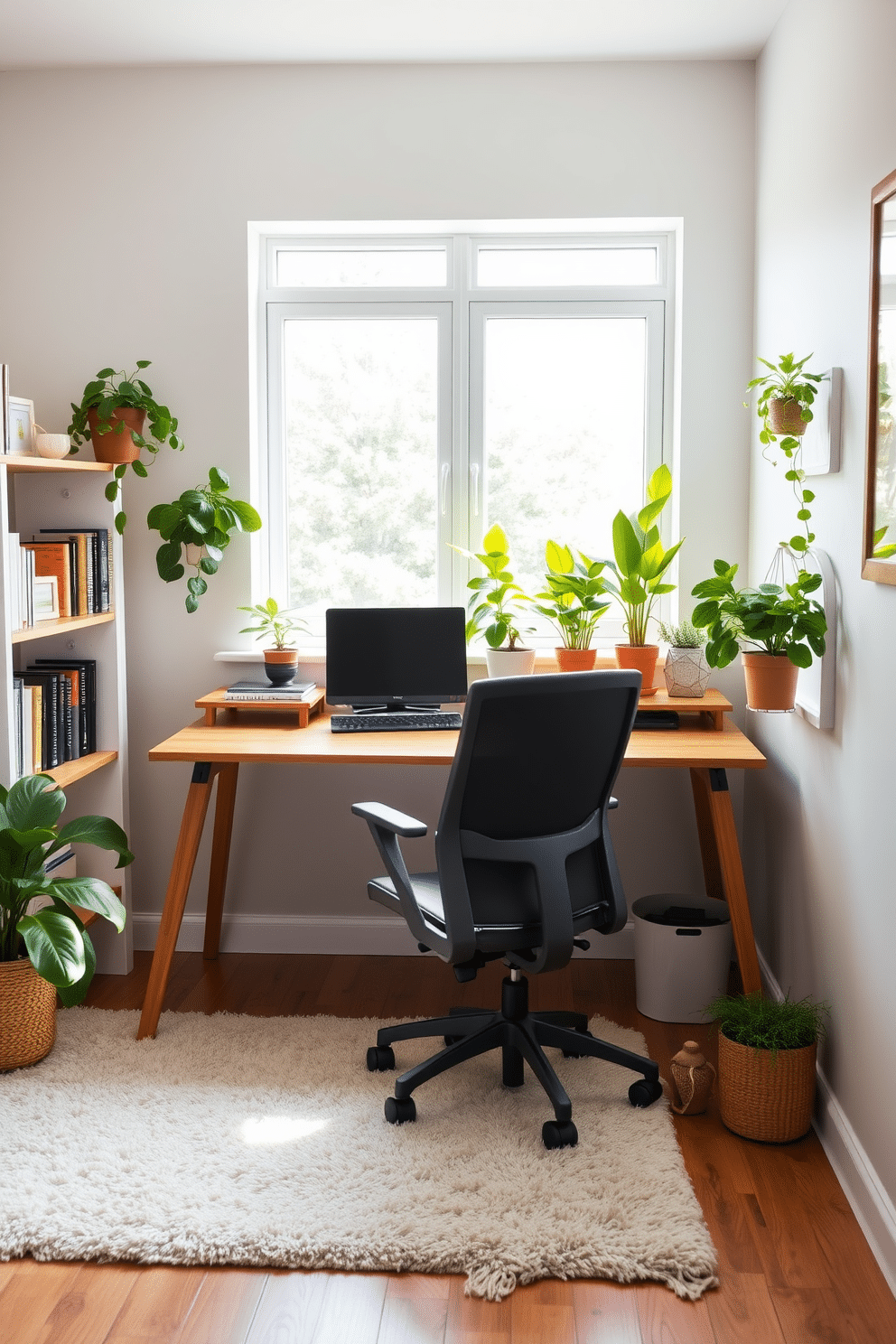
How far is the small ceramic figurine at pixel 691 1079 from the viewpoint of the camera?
258cm

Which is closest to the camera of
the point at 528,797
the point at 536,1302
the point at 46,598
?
the point at 536,1302

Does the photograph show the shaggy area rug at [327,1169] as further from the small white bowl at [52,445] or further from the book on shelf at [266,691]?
the small white bowl at [52,445]

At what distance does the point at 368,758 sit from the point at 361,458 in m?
1.24

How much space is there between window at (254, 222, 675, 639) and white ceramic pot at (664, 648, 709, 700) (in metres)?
0.48

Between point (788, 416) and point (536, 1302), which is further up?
point (788, 416)

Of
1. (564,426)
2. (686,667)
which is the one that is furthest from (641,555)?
(564,426)

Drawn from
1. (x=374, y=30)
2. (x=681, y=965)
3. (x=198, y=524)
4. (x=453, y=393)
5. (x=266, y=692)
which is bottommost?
(x=681, y=965)

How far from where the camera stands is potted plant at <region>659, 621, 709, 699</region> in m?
3.26

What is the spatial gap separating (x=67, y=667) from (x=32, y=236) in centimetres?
136

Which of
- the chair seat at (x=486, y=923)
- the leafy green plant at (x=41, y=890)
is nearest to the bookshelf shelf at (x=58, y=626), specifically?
the leafy green plant at (x=41, y=890)

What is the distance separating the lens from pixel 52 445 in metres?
3.21

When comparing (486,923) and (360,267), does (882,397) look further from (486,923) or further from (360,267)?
(360,267)

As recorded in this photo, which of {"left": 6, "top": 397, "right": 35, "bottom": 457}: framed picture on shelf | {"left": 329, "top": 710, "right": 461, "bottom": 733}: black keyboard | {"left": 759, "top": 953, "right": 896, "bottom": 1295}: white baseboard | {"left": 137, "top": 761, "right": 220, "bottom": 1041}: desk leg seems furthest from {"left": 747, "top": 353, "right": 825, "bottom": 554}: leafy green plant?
{"left": 6, "top": 397, "right": 35, "bottom": 457}: framed picture on shelf

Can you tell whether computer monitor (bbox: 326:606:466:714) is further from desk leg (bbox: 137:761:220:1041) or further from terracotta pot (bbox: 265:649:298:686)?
desk leg (bbox: 137:761:220:1041)
